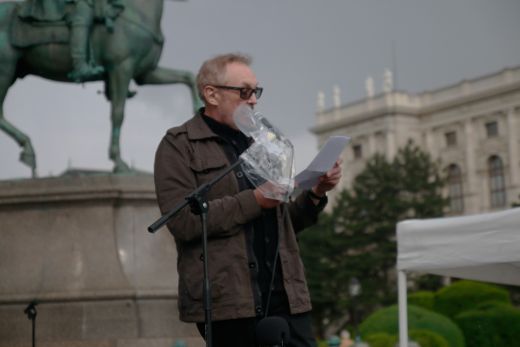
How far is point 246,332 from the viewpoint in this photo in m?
3.64

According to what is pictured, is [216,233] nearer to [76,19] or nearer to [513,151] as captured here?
[76,19]

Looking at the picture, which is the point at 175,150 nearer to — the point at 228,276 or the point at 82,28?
the point at 228,276

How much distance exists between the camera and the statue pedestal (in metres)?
7.82

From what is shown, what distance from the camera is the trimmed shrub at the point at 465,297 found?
15062 millimetres

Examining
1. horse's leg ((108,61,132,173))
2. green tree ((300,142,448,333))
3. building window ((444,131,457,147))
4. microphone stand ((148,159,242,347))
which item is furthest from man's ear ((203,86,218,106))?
building window ((444,131,457,147))

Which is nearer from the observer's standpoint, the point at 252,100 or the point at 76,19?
the point at 252,100

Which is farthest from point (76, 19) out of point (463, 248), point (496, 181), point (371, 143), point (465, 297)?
point (371, 143)

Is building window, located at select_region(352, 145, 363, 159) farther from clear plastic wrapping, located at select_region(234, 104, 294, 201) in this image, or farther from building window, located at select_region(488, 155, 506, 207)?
clear plastic wrapping, located at select_region(234, 104, 294, 201)

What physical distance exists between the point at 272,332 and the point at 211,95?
2.90 feet

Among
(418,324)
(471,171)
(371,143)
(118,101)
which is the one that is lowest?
(418,324)

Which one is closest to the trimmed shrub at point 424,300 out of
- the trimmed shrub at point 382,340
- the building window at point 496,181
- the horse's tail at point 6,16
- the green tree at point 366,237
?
the trimmed shrub at point 382,340

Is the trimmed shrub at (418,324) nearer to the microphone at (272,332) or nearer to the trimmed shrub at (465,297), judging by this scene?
the trimmed shrub at (465,297)

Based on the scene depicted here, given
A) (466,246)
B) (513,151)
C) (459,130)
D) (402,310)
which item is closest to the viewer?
(466,246)

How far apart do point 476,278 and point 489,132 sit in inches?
2100
